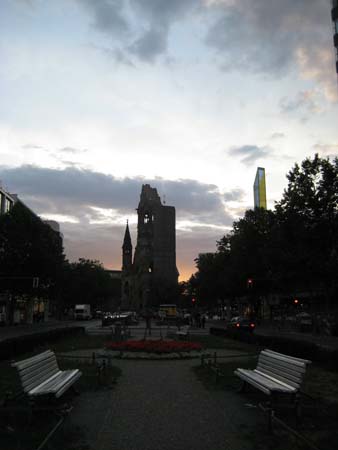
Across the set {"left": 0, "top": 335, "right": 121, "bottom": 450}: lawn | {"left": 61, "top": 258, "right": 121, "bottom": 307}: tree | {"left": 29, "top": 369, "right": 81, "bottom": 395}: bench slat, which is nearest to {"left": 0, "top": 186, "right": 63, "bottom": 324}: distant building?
{"left": 61, "top": 258, "right": 121, "bottom": 307}: tree

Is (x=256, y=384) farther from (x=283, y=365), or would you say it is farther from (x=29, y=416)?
(x=29, y=416)

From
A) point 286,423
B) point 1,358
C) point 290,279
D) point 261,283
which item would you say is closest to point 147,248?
point 261,283

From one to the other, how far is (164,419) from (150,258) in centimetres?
14198

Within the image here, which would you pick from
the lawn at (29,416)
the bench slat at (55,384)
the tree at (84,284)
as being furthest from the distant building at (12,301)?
the bench slat at (55,384)

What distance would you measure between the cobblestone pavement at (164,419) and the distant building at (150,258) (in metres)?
121

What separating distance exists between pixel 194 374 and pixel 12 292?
4787cm

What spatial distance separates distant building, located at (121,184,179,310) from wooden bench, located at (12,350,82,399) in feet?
400

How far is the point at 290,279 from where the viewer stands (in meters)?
46.8

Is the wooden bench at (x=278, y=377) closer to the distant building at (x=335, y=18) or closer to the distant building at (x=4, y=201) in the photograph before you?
the distant building at (x=335, y=18)

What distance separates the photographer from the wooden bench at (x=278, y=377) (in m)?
8.42

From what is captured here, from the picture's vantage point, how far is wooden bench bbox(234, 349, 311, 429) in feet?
27.6

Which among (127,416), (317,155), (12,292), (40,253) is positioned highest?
(317,155)

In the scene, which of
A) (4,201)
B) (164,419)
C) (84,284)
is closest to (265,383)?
(164,419)

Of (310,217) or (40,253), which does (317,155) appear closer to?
(310,217)
